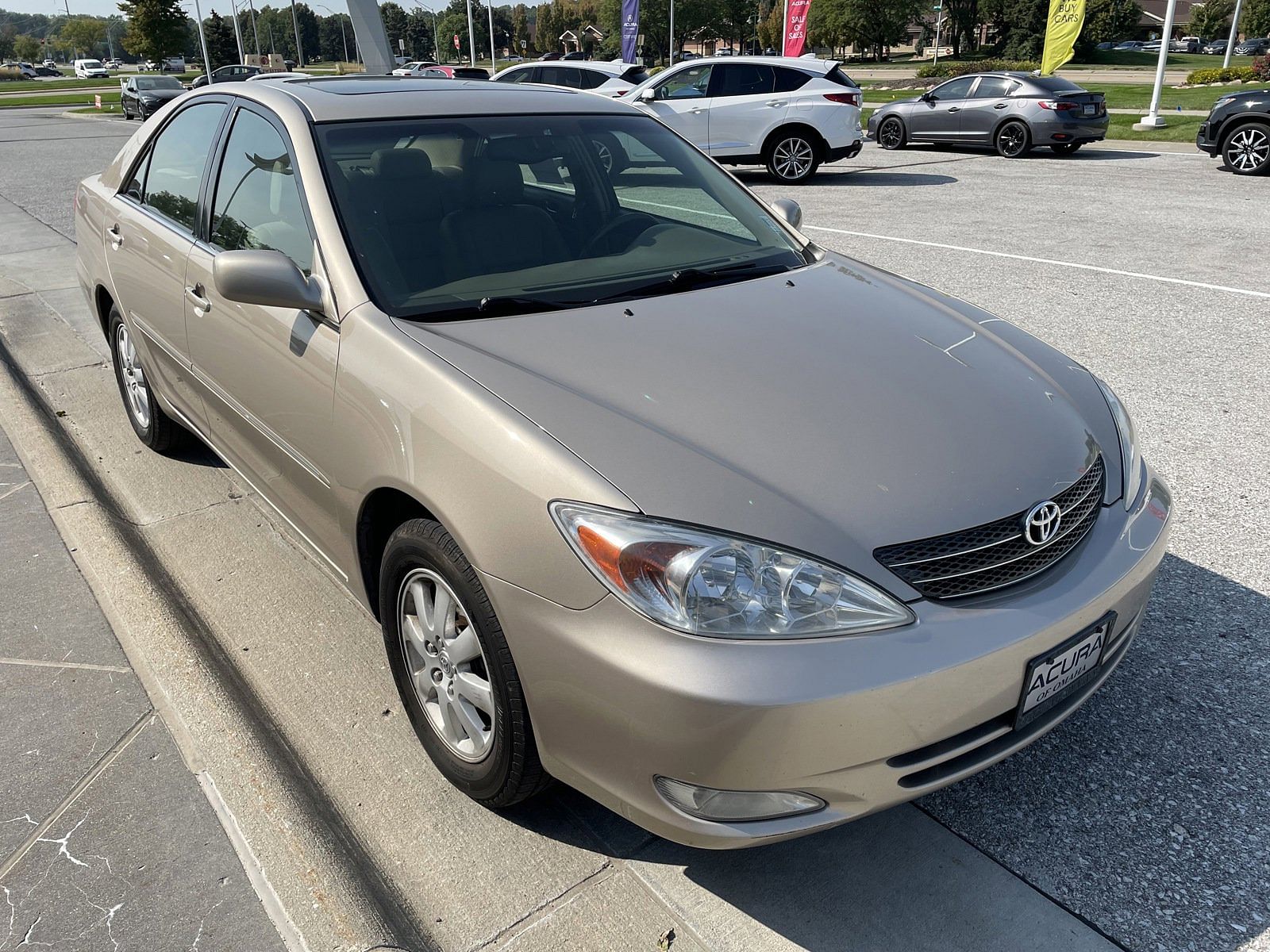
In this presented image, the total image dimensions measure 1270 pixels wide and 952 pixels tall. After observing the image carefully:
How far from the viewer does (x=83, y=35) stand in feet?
454

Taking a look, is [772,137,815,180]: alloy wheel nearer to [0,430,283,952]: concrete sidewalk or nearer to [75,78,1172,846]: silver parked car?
[75,78,1172,846]: silver parked car

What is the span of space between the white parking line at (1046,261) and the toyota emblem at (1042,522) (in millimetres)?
4545

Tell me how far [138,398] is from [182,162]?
4.32ft

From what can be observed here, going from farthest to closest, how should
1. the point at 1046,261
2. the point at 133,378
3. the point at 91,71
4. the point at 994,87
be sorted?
the point at 91,71 → the point at 994,87 → the point at 1046,261 → the point at 133,378

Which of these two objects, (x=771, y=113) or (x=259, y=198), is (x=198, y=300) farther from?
(x=771, y=113)

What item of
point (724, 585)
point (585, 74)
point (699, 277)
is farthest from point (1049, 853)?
point (585, 74)

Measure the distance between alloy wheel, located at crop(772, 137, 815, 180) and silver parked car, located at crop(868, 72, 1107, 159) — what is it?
480cm

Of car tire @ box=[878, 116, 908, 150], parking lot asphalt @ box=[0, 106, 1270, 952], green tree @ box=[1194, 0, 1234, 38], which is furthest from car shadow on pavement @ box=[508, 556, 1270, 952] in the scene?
green tree @ box=[1194, 0, 1234, 38]

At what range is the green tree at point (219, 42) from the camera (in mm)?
88375

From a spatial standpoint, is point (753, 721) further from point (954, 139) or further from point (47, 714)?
point (954, 139)

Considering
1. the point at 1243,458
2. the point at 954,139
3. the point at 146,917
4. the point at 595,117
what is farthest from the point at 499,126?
the point at 954,139

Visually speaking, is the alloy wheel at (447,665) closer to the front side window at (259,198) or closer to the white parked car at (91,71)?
the front side window at (259,198)

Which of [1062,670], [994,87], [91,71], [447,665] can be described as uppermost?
[91,71]

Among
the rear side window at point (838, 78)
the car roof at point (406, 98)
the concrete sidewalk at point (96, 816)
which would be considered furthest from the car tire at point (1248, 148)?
the concrete sidewalk at point (96, 816)
